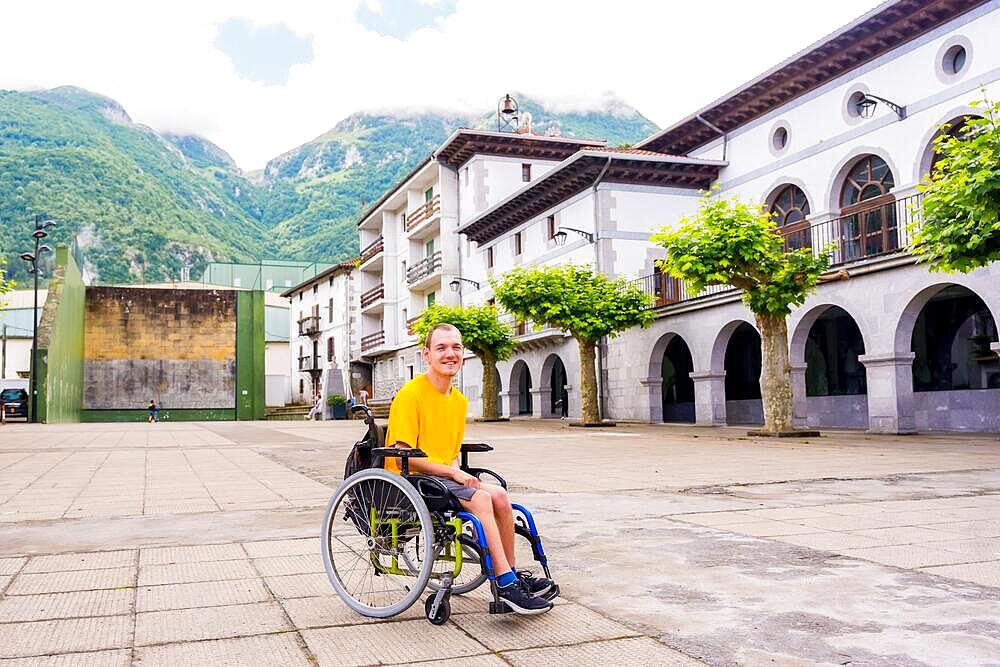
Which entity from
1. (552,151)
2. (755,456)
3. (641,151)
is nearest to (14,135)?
(552,151)

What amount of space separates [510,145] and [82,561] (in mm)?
34776

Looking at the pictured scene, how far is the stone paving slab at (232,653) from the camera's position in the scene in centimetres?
334

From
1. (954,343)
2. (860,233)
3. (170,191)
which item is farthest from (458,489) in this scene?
(170,191)

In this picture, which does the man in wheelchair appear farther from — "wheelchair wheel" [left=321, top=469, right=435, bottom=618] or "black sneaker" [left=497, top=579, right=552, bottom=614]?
"wheelchair wheel" [left=321, top=469, right=435, bottom=618]

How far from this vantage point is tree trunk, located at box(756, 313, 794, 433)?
1881 centimetres

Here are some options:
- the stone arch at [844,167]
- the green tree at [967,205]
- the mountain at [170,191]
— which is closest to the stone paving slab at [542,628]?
the green tree at [967,205]

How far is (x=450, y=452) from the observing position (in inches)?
165

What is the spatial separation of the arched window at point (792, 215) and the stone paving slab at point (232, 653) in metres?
22.1

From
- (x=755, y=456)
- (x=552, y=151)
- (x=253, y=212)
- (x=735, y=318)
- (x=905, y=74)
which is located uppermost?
(x=253, y=212)

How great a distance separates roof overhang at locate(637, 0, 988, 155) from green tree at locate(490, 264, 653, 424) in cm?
582

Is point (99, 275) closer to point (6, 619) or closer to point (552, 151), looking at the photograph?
point (552, 151)

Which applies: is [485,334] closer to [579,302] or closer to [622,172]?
[579,302]

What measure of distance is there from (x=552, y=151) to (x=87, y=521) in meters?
34.0

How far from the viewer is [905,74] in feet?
67.8
